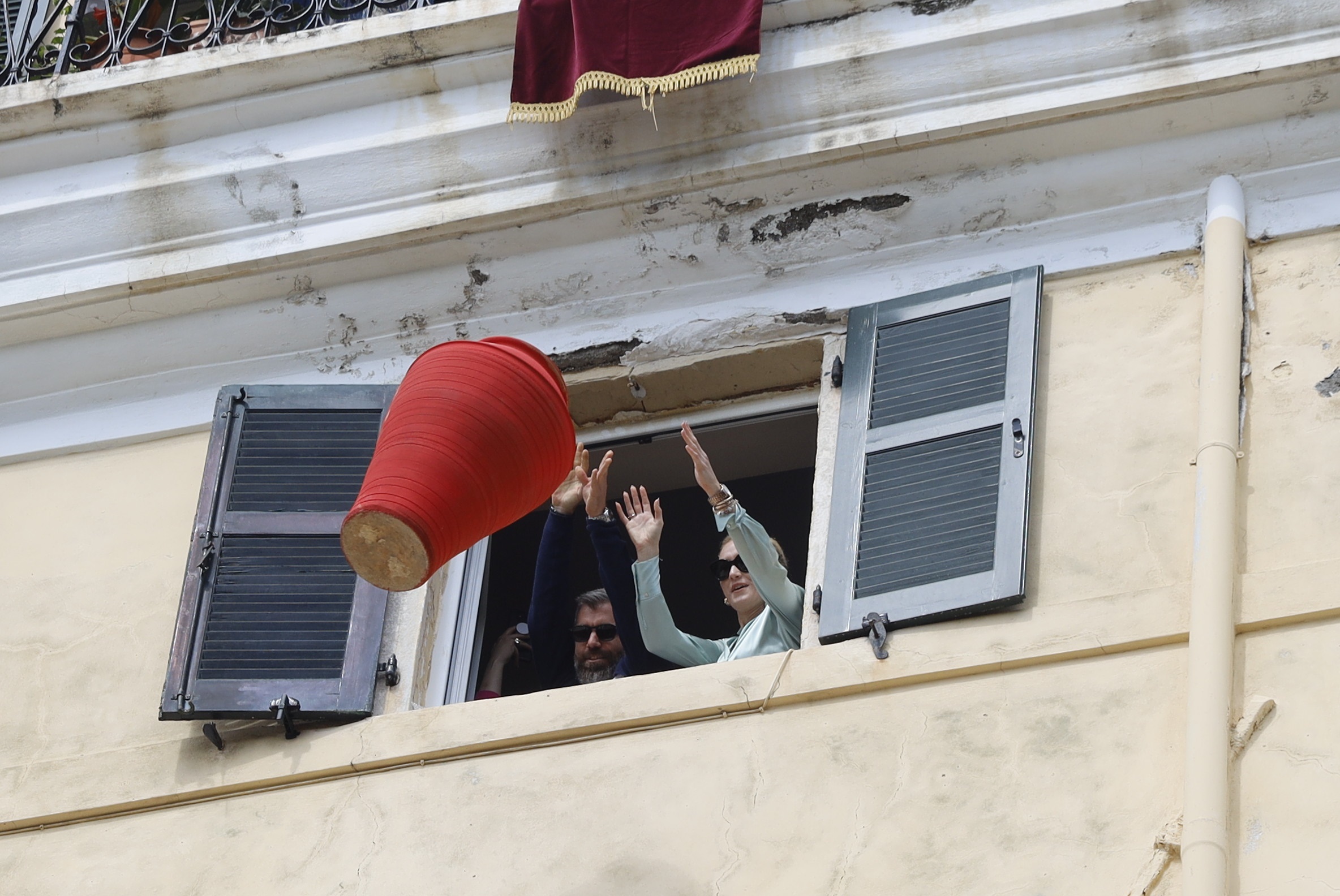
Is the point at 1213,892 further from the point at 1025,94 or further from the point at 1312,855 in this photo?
the point at 1025,94

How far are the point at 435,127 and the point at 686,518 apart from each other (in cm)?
223

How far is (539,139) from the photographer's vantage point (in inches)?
238

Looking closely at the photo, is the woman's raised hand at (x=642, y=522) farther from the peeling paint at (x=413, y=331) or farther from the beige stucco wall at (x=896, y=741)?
the peeling paint at (x=413, y=331)

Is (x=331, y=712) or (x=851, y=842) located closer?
(x=851, y=842)

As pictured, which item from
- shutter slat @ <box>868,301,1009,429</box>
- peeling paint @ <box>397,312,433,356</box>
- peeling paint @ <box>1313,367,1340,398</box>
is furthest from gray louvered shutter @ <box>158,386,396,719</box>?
peeling paint @ <box>1313,367,1340,398</box>

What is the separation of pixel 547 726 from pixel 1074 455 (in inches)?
61.0

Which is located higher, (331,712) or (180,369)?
(180,369)

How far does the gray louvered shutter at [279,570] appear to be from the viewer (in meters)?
5.32

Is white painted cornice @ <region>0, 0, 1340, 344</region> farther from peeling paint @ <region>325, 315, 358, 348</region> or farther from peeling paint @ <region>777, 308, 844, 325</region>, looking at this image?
peeling paint @ <region>777, 308, 844, 325</region>

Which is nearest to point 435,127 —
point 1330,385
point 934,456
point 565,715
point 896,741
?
point 934,456

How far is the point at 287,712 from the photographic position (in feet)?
17.2

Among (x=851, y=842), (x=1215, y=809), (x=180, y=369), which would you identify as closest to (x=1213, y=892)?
(x=1215, y=809)

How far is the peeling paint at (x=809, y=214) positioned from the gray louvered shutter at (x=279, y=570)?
1206 mm

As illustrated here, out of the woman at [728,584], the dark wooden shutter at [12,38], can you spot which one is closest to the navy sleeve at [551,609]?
the woman at [728,584]
